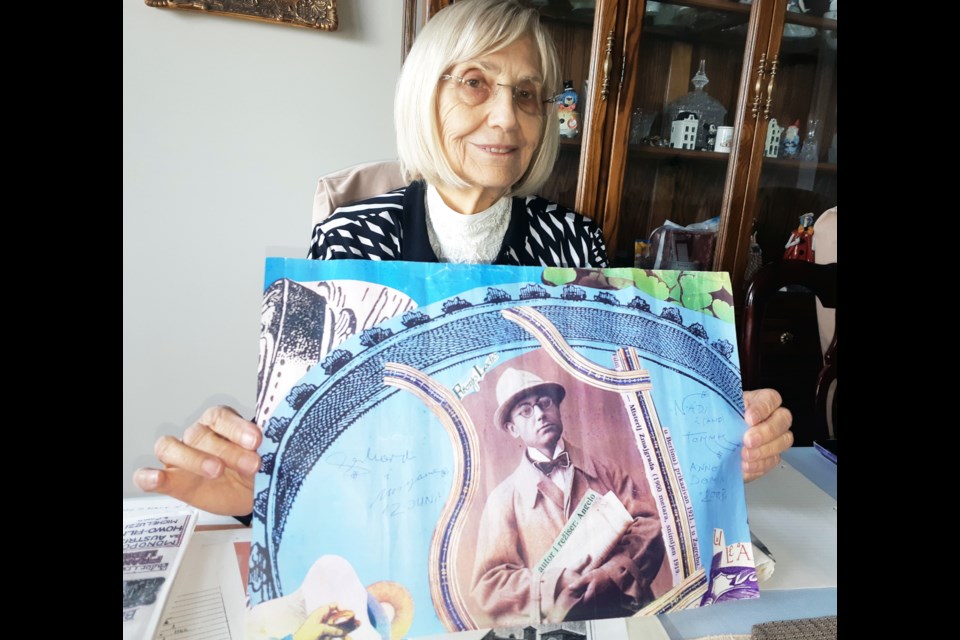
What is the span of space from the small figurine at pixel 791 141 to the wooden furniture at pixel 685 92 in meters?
0.02

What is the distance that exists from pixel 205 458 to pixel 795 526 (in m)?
0.83

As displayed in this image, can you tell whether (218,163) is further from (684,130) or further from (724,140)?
(724,140)

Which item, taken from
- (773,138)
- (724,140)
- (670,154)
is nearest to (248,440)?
(670,154)

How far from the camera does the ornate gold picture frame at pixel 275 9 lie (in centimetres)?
146

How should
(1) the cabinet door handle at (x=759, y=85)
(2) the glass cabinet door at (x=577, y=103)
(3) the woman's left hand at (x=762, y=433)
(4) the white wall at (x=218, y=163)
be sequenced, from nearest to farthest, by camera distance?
(3) the woman's left hand at (x=762, y=433) < (2) the glass cabinet door at (x=577, y=103) < (1) the cabinet door handle at (x=759, y=85) < (4) the white wall at (x=218, y=163)

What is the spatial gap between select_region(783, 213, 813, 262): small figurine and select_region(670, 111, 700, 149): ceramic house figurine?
39 centimetres

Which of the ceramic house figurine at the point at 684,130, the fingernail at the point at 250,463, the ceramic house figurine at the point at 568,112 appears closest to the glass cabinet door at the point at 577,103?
the ceramic house figurine at the point at 568,112

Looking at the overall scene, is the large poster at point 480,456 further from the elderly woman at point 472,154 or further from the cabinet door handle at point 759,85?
the cabinet door handle at point 759,85

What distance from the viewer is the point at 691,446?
2.19 feet

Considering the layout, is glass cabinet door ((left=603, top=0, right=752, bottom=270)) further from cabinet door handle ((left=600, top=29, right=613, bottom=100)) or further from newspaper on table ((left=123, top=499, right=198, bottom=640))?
newspaper on table ((left=123, top=499, right=198, bottom=640))

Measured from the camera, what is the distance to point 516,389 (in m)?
0.64

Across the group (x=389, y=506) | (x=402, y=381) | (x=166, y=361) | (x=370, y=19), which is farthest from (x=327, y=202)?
(x=166, y=361)

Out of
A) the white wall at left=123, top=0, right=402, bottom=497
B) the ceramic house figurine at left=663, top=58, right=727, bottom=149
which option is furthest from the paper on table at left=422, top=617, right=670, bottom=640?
the white wall at left=123, top=0, right=402, bottom=497

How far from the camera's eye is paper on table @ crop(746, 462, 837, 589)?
2.32 ft
